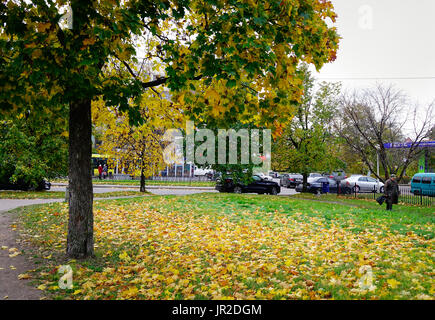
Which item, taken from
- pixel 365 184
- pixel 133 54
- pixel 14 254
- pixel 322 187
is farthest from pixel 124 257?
pixel 365 184

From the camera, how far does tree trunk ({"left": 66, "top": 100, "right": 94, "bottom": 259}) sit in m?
5.48

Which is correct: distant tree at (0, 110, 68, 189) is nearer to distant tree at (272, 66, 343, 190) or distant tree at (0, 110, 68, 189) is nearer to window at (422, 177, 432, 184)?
distant tree at (272, 66, 343, 190)

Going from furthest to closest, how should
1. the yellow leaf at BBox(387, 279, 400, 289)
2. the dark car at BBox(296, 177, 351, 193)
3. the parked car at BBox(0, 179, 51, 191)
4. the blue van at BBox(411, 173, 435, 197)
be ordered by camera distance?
Answer: the dark car at BBox(296, 177, 351, 193)
the blue van at BBox(411, 173, 435, 197)
the parked car at BBox(0, 179, 51, 191)
the yellow leaf at BBox(387, 279, 400, 289)

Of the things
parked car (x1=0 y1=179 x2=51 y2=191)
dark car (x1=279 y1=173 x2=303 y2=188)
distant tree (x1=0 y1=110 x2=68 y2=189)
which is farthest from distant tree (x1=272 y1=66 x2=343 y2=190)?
parked car (x1=0 y1=179 x2=51 y2=191)

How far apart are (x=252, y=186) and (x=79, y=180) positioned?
17.5 metres

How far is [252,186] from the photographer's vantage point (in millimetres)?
22109

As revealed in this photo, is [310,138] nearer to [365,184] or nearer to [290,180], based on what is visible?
[365,184]

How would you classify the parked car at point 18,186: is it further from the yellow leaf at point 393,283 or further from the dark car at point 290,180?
the dark car at point 290,180

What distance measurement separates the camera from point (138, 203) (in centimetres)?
1370

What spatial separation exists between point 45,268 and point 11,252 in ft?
5.05

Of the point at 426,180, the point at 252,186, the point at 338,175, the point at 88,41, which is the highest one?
the point at 88,41

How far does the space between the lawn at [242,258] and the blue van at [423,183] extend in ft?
49.9

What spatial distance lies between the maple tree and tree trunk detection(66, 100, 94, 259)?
0.06 ft

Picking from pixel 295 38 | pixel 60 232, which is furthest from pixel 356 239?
pixel 60 232
